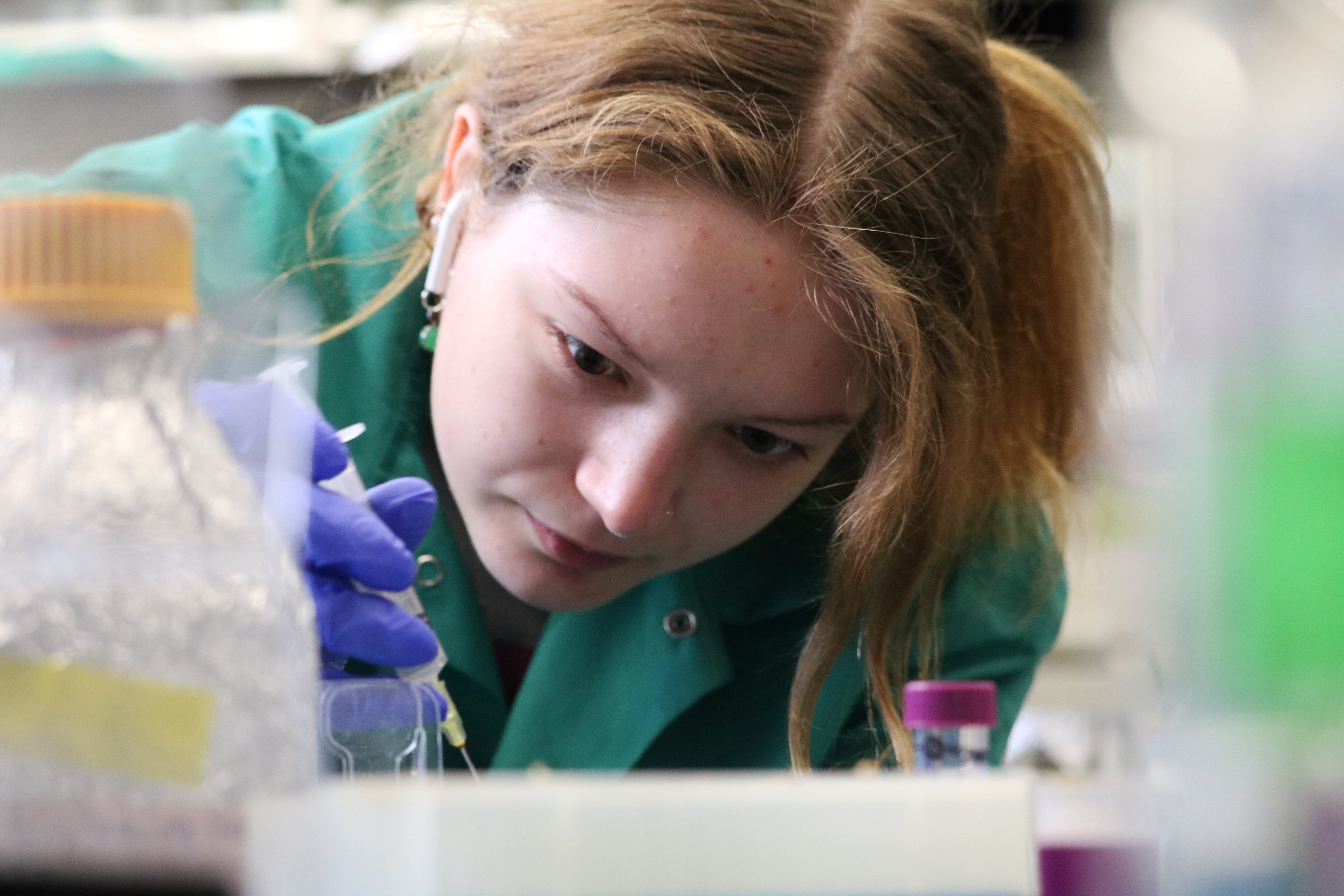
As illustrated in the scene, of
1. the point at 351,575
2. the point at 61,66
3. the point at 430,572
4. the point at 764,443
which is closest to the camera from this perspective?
the point at 61,66

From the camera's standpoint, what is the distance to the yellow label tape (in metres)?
0.43

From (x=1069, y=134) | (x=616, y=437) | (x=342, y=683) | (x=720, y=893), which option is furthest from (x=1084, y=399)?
(x=720, y=893)

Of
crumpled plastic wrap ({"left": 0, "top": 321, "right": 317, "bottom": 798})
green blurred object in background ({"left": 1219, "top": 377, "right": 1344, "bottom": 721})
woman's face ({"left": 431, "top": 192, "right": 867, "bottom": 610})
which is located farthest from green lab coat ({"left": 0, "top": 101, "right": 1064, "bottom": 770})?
green blurred object in background ({"left": 1219, "top": 377, "right": 1344, "bottom": 721})

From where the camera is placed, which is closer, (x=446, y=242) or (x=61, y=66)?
(x=61, y=66)

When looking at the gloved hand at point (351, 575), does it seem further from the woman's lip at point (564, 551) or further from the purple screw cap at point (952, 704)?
the purple screw cap at point (952, 704)

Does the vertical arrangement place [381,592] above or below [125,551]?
below

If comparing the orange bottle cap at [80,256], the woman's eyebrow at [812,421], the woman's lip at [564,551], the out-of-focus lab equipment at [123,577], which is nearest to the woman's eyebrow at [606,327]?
the woman's eyebrow at [812,421]

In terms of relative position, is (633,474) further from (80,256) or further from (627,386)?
(80,256)

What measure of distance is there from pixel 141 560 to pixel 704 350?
526mm

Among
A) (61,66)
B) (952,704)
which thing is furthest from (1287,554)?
(61,66)

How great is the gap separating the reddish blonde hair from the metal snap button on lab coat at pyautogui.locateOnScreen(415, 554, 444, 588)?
257mm

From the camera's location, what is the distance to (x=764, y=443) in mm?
1095

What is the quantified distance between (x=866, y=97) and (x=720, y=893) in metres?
0.75

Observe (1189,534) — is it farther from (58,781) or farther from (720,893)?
(58,781)
